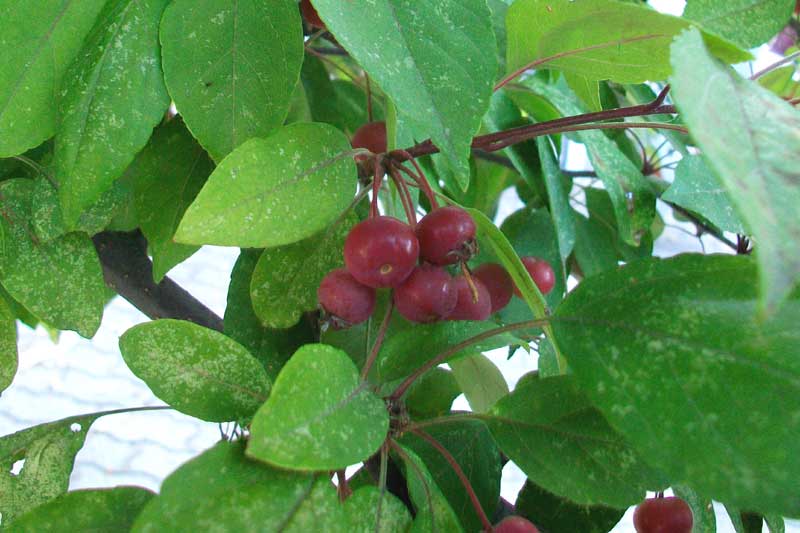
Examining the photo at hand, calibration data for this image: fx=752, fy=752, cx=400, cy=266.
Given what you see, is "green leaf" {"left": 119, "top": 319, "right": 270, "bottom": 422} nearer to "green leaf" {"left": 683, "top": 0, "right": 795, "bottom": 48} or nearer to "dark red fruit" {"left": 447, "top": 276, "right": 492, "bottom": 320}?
"dark red fruit" {"left": 447, "top": 276, "right": 492, "bottom": 320}

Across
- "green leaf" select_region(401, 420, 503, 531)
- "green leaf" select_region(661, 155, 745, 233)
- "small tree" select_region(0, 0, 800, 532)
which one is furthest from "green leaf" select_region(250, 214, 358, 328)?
"green leaf" select_region(661, 155, 745, 233)

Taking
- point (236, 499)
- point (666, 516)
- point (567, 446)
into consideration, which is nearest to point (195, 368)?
point (236, 499)

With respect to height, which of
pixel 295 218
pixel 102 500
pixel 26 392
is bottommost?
pixel 26 392

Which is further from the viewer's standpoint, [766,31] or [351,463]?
[766,31]

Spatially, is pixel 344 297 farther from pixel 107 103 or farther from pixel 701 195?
pixel 701 195

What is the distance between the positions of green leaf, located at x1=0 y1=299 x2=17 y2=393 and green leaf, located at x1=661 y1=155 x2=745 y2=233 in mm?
392

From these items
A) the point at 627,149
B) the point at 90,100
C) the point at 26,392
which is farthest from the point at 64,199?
the point at 26,392

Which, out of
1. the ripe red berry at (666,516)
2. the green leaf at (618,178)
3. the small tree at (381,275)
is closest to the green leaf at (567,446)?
the small tree at (381,275)

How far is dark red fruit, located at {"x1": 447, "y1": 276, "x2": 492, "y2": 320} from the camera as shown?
386 mm

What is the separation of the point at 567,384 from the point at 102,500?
0.71 feet

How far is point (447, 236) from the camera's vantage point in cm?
36

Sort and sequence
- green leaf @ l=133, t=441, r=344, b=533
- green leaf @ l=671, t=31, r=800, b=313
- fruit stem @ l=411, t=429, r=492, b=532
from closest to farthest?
green leaf @ l=671, t=31, r=800, b=313 → green leaf @ l=133, t=441, r=344, b=533 → fruit stem @ l=411, t=429, r=492, b=532

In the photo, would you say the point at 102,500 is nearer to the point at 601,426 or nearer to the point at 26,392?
the point at 601,426

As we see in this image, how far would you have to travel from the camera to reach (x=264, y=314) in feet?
1.30
